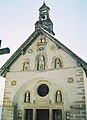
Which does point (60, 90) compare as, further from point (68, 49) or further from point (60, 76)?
point (68, 49)

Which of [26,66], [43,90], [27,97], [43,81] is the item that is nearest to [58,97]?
[43,90]

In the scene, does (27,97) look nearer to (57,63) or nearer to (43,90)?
(43,90)

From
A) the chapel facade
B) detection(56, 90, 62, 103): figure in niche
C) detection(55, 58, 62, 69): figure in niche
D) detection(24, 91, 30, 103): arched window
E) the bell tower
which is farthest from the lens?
the bell tower

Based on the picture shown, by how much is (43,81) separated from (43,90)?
2.36ft

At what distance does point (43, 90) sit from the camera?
14.7m

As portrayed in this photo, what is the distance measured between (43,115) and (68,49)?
5503 millimetres

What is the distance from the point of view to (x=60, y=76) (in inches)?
553

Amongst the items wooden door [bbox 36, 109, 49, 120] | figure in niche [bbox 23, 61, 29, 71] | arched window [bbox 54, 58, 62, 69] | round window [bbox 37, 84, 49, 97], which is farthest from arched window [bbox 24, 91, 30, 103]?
arched window [bbox 54, 58, 62, 69]

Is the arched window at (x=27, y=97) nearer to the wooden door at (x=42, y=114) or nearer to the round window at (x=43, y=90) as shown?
the round window at (x=43, y=90)

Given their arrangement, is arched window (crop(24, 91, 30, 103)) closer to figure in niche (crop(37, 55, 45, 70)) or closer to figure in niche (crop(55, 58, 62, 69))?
figure in niche (crop(37, 55, 45, 70))

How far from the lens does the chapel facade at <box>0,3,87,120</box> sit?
43.4ft

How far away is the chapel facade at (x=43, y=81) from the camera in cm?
1323

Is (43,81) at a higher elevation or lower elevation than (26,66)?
lower

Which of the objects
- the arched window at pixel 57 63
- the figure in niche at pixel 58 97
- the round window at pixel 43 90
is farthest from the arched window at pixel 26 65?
the figure in niche at pixel 58 97
